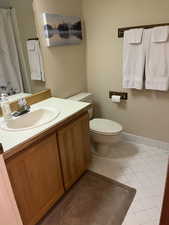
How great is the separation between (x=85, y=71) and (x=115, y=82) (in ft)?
1.67

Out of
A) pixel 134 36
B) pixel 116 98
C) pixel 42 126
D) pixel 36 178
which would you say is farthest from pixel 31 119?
pixel 134 36

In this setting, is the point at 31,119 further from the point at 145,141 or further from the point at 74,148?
the point at 145,141

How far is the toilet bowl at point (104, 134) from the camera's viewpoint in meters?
2.03

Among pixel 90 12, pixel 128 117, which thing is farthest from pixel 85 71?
pixel 128 117

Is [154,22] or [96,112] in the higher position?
[154,22]

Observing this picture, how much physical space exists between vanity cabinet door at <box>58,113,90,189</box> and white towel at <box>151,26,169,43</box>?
3.72 ft

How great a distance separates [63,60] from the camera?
83.6 inches

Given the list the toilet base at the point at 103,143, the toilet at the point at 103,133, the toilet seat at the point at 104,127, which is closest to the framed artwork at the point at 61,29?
the toilet at the point at 103,133

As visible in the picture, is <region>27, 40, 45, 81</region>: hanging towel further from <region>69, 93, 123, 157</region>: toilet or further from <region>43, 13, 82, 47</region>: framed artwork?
<region>69, 93, 123, 157</region>: toilet

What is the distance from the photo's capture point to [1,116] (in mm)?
1553

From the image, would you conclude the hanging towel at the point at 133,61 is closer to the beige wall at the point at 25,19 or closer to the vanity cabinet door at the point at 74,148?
the vanity cabinet door at the point at 74,148

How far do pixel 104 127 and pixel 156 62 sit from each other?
975 mm

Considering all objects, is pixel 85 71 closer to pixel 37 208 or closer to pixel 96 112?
pixel 96 112

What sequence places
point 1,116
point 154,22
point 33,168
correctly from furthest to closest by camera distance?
point 154,22 < point 1,116 < point 33,168
